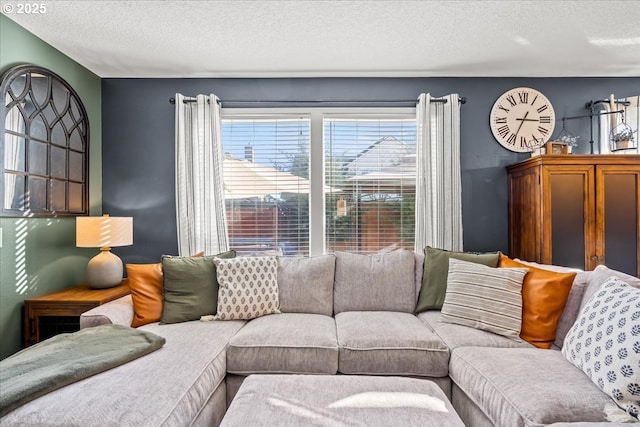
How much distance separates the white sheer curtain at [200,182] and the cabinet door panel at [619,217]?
2.96m

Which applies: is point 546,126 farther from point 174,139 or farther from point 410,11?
point 174,139

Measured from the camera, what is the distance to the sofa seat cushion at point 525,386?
4.40ft

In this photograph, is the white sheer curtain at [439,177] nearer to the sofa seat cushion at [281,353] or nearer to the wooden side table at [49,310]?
the sofa seat cushion at [281,353]

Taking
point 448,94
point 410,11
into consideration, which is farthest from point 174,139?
point 448,94

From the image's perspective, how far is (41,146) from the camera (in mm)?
2643

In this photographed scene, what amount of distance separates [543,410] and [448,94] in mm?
2725

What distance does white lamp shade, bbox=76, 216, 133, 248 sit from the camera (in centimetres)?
270

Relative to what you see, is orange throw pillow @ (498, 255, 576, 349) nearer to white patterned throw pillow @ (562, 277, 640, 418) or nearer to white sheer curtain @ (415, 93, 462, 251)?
white patterned throw pillow @ (562, 277, 640, 418)

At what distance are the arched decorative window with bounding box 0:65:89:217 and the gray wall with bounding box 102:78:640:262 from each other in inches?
11.9

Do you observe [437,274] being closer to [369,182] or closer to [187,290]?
[369,182]

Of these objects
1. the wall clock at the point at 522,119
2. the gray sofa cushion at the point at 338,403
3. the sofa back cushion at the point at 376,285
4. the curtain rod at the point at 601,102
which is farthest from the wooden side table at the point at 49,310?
the curtain rod at the point at 601,102

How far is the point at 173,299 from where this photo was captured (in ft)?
7.93

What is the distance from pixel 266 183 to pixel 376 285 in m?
1.41

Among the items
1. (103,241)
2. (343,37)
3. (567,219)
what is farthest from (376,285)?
(103,241)
